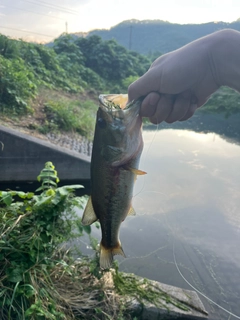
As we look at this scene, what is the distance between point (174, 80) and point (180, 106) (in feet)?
0.62

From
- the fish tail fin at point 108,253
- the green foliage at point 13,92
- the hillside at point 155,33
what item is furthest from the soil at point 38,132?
the hillside at point 155,33

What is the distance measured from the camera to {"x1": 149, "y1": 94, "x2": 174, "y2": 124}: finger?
2.02 metres

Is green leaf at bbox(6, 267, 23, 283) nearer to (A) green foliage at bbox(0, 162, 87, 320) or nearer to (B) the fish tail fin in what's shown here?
(A) green foliage at bbox(0, 162, 87, 320)

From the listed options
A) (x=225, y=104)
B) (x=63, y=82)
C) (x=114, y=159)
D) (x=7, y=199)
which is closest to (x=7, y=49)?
(x=63, y=82)

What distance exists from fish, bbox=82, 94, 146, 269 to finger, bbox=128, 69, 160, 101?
0.22ft

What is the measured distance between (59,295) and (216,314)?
2294 mm

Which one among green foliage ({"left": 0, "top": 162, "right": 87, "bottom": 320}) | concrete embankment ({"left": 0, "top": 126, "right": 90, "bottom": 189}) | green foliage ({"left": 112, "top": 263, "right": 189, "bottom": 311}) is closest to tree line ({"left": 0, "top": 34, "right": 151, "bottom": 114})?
concrete embankment ({"left": 0, "top": 126, "right": 90, "bottom": 189})

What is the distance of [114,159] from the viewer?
6.73ft

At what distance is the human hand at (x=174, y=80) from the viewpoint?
1980 millimetres

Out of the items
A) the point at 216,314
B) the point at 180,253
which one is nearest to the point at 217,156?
the point at 180,253

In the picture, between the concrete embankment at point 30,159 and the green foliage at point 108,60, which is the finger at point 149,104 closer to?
the concrete embankment at point 30,159

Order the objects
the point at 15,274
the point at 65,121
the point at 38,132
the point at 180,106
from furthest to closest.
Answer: the point at 65,121 < the point at 38,132 < the point at 15,274 < the point at 180,106

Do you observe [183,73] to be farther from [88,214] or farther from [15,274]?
[15,274]

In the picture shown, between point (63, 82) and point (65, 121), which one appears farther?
point (63, 82)
